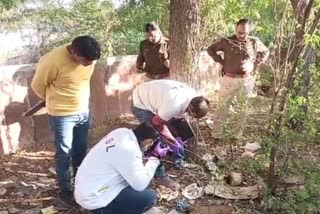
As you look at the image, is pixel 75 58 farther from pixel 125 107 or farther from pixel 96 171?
pixel 125 107

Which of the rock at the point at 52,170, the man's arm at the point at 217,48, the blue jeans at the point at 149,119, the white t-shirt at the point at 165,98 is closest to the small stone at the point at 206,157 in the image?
the blue jeans at the point at 149,119

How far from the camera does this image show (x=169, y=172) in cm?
431

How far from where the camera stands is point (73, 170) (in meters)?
4.09

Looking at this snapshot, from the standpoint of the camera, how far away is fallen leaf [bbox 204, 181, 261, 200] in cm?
387

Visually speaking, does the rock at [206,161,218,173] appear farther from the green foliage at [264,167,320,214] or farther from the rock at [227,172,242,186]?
the green foliage at [264,167,320,214]

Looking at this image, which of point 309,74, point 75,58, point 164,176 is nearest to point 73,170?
point 164,176

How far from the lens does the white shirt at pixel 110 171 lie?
2.82 meters

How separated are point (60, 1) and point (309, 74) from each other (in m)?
6.44

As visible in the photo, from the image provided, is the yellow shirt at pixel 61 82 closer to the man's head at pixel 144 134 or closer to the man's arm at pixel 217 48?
the man's head at pixel 144 134

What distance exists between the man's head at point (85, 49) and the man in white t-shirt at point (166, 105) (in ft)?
2.17

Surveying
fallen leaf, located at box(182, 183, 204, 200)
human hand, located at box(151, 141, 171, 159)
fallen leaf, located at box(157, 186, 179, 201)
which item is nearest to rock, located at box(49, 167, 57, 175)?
fallen leaf, located at box(157, 186, 179, 201)

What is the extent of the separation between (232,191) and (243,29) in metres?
1.73

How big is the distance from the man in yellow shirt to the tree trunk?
936mm

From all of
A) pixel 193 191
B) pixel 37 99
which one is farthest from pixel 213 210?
pixel 37 99
